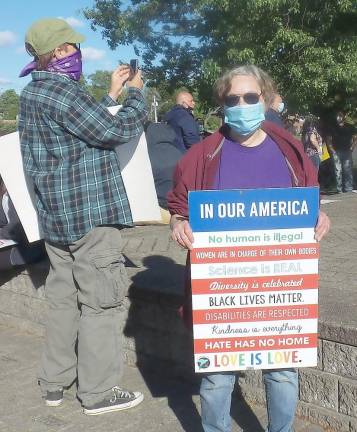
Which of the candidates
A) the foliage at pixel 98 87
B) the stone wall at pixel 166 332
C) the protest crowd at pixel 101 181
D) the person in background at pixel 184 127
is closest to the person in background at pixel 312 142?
the foliage at pixel 98 87

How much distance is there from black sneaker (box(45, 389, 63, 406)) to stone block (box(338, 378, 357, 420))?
1.63 m

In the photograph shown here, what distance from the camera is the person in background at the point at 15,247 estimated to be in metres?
4.63

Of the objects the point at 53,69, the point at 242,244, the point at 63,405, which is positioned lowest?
the point at 63,405

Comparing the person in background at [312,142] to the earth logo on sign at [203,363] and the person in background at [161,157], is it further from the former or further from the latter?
the earth logo on sign at [203,363]

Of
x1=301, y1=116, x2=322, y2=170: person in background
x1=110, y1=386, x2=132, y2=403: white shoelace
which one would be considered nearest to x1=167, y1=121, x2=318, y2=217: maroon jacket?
x1=110, y1=386, x2=132, y2=403: white shoelace

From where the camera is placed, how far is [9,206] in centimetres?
484

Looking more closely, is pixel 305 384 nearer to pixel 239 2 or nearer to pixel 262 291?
pixel 262 291

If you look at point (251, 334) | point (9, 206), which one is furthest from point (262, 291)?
point (9, 206)

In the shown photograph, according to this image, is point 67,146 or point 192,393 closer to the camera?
point 67,146

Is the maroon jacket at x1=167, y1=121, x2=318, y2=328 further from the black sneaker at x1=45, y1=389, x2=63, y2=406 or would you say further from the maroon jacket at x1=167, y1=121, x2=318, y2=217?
the black sneaker at x1=45, y1=389, x2=63, y2=406

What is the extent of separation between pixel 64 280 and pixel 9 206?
1.38 metres

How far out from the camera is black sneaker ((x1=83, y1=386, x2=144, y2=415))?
3.62 metres

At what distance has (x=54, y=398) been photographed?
3777 mm

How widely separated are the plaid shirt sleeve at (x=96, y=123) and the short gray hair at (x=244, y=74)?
693 millimetres
